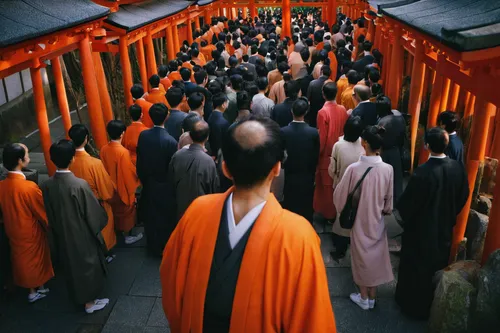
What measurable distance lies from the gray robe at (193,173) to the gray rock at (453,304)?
9.10 feet

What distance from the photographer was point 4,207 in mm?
4836

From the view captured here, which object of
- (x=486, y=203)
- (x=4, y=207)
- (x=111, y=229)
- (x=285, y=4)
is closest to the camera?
(x=4, y=207)

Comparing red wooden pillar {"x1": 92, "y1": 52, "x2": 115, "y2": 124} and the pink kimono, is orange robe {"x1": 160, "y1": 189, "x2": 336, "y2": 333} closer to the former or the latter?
the pink kimono

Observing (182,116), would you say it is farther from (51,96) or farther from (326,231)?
(51,96)

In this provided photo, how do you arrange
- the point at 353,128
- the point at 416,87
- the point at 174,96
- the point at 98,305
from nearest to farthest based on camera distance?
1. the point at 98,305
2. the point at 353,128
3. the point at 174,96
4. the point at 416,87

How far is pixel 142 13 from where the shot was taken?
9945mm

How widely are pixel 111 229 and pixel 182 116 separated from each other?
7.06 feet

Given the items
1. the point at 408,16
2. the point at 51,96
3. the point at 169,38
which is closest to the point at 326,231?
the point at 408,16

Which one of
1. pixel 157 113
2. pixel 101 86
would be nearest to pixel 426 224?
pixel 157 113

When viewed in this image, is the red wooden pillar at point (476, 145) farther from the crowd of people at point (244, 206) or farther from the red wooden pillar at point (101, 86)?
the red wooden pillar at point (101, 86)

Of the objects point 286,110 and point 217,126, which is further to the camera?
point 286,110

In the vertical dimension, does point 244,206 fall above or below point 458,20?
below

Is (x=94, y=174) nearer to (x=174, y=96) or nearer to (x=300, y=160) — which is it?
(x=174, y=96)

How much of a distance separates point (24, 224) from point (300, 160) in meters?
3.54
